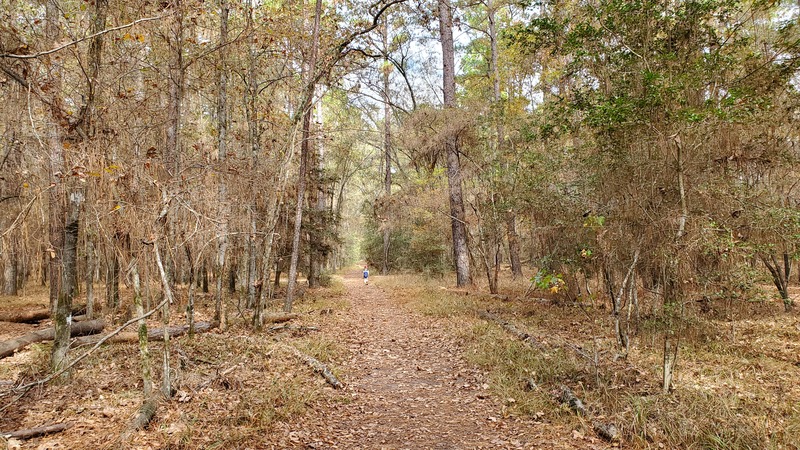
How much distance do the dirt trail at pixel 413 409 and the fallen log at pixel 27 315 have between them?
864 centimetres

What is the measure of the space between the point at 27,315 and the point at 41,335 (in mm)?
4065

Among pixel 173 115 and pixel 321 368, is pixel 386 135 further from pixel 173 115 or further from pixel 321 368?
pixel 321 368

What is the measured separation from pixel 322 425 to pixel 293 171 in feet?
34.3

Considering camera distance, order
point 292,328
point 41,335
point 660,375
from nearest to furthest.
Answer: point 660,375, point 41,335, point 292,328

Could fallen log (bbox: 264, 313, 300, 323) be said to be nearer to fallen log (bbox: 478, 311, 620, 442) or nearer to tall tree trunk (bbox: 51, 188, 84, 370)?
tall tree trunk (bbox: 51, 188, 84, 370)

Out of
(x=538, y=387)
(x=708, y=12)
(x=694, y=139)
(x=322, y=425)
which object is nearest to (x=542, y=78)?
(x=708, y=12)

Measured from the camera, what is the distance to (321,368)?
6430 millimetres

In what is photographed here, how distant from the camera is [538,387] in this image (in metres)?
5.45

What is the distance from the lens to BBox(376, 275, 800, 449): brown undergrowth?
4156mm

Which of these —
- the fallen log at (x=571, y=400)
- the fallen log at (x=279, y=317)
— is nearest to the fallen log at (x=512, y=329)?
the fallen log at (x=571, y=400)

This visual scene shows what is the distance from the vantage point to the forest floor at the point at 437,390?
A: 421 cm

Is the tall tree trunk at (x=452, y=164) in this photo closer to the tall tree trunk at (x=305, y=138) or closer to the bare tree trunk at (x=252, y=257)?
the tall tree trunk at (x=305, y=138)

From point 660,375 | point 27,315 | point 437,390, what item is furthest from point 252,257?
point 660,375

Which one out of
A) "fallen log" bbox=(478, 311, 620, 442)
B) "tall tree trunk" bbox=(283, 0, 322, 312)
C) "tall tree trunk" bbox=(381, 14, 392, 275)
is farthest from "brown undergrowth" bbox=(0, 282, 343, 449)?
"tall tree trunk" bbox=(381, 14, 392, 275)
